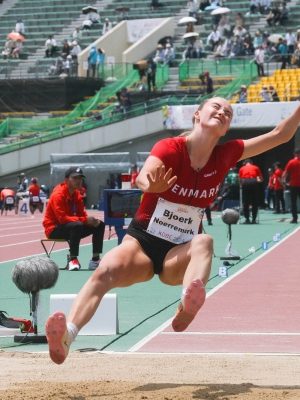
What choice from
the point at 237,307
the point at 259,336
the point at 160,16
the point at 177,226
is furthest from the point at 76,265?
the point at 160,16

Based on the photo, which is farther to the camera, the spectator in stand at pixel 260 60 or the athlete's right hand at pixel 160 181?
the spectator in stand at pixel 260 60

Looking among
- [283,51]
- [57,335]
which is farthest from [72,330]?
[283,51]

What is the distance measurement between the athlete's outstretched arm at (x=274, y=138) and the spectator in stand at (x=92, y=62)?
40.5 m

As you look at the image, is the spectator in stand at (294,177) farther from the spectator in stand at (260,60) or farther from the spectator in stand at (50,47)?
the spectator in stand at (50,47)

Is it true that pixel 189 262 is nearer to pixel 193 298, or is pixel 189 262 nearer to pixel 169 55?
pixel 193 298

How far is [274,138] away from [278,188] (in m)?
27.0

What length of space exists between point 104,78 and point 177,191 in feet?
135

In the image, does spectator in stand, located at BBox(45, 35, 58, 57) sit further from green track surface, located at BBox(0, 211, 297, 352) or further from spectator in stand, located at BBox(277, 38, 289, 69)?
green track surface, located at BBox(0, 211, 297, 352)

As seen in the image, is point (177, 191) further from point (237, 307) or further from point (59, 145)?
point (59, 145)

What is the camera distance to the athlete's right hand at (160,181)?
23.7ft

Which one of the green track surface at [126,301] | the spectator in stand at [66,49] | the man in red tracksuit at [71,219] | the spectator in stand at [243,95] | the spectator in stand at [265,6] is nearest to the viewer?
the green track surface at [126,301]

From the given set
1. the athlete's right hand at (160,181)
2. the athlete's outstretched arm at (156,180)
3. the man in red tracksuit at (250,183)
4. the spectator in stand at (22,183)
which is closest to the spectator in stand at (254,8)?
the spectator in stand at (22,183)

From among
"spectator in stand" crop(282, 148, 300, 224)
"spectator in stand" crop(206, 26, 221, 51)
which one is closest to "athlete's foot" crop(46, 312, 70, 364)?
"spectator in stand" crop(282, 148, 300, 224)

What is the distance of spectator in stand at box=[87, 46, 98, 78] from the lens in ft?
159
